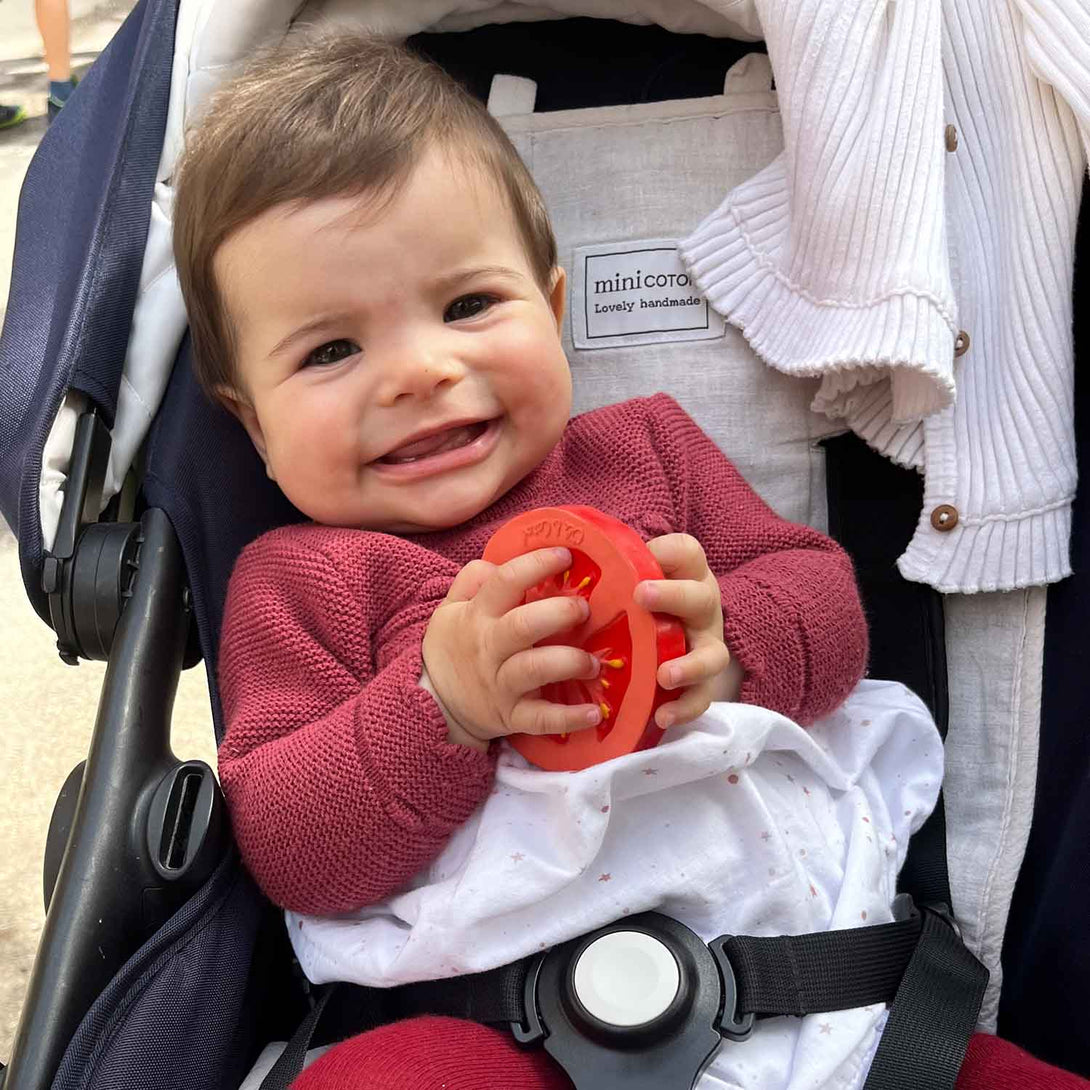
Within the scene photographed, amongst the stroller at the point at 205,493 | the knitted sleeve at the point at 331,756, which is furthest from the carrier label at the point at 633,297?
the knitted sleeve at the point at 331,756

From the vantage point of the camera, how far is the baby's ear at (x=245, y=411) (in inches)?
38.6

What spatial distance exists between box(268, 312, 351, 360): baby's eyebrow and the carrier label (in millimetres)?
281

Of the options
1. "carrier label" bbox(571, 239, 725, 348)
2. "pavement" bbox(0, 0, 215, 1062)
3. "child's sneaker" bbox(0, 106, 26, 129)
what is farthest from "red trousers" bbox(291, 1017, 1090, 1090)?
"child's sneaker" bbox(0, 106, 26, 129)

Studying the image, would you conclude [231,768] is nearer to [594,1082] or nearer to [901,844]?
[594,1082]

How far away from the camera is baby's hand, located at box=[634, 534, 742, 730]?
707 mm

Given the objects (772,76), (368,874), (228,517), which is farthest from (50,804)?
(772,76)

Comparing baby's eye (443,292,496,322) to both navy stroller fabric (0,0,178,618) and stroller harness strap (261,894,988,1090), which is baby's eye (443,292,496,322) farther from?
stroller harness strap (261,894,988,1090)

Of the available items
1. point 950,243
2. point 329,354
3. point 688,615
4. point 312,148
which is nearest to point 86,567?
point 329,354

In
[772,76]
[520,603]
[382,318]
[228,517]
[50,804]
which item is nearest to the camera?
[520,603]

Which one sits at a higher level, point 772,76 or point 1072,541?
point 772,76

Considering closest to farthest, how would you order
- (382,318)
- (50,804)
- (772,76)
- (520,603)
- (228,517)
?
(520,603), (382,318), (228,517), (772,76), (50,804)

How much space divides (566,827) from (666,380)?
0.44 meters

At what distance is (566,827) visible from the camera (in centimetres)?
77

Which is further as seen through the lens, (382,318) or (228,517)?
(228,517)
